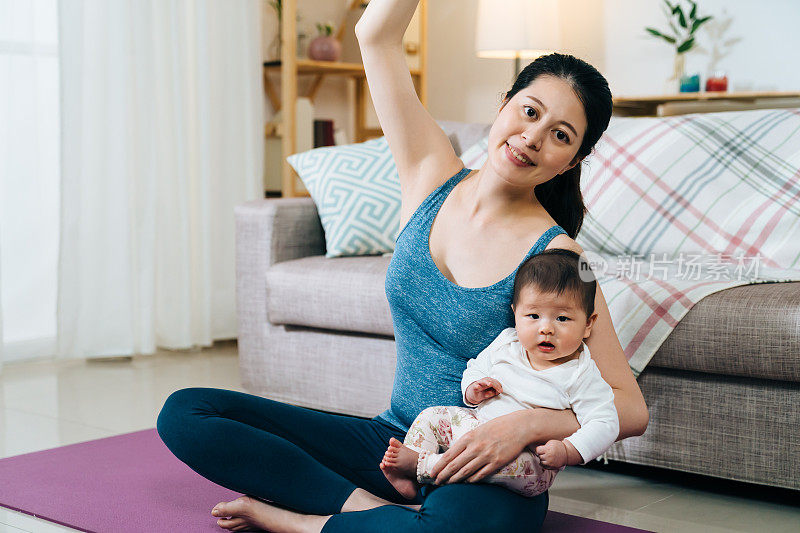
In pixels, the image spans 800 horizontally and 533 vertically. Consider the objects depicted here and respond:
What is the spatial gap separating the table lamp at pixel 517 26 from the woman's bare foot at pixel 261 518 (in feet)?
9.48

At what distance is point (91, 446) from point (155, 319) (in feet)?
4.55

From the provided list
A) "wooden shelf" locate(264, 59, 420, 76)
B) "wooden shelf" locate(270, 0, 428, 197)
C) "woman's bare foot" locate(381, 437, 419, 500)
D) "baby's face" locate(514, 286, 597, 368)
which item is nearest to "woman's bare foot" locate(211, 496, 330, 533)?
"woman's bare foot" locate(381, 437, 419, 500)

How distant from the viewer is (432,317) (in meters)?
1.48

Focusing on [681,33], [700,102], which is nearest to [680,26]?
[681,33]

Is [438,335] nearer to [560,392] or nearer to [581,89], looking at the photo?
[560,392]

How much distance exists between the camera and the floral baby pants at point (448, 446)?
1.33 m

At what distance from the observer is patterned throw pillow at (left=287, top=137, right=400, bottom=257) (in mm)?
2660

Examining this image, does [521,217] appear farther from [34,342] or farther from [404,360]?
[34,342]

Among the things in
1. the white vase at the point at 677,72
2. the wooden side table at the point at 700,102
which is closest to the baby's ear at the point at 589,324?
the wooden side table at the point at 700,102

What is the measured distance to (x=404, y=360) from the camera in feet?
5.09

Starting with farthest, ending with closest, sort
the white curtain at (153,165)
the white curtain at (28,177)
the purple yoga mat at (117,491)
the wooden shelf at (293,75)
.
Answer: the wooden shelf at (293,75)
the white curtain at (153,165)
the white curtain at (28,177)
the purple yoga mat at (117,491)

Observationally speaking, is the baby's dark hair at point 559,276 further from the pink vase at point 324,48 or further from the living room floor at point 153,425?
the pink vase at point 324,48

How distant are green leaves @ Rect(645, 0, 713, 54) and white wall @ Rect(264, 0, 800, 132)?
2.2 inches

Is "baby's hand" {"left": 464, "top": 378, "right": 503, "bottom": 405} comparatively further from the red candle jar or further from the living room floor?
the red candle jar
